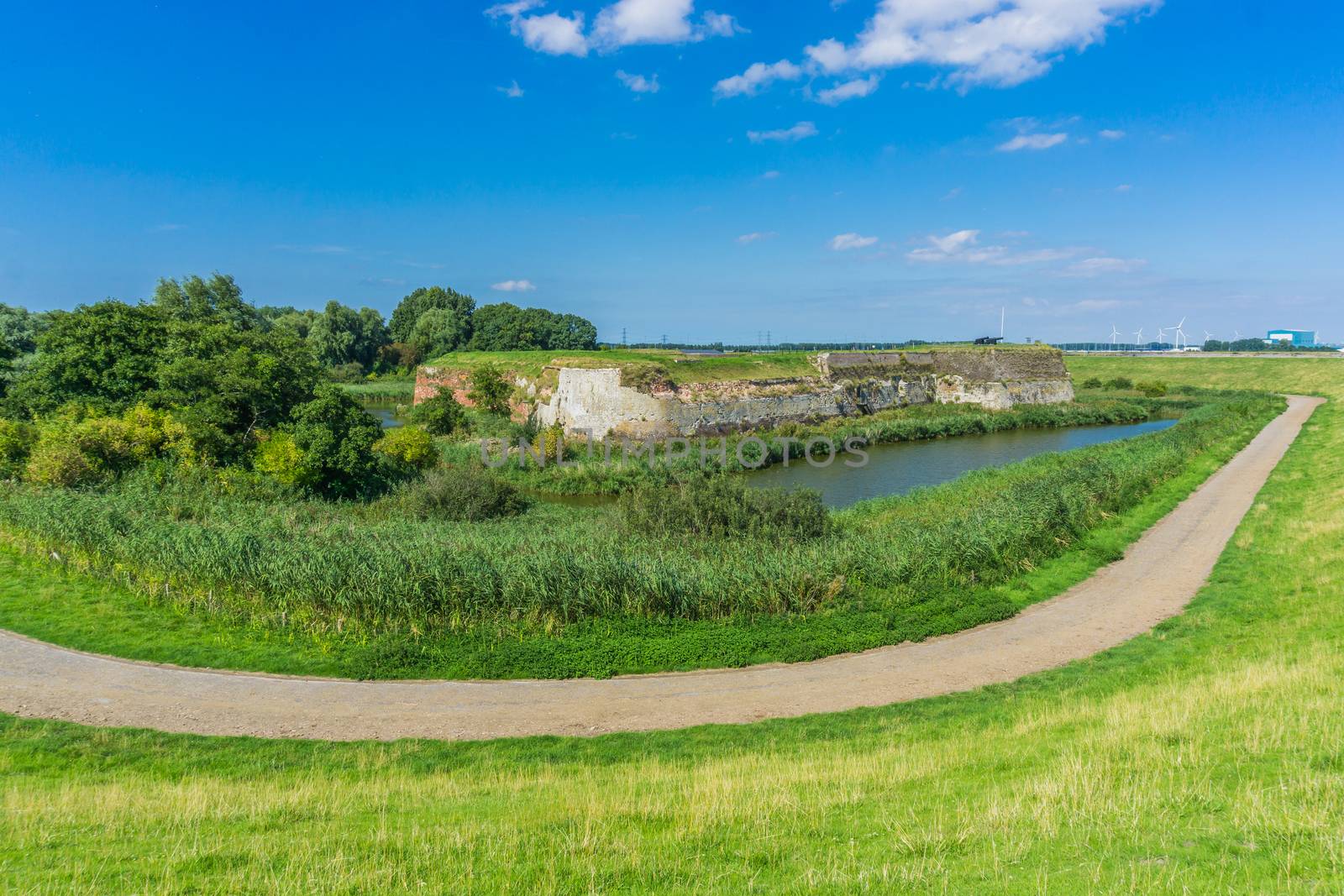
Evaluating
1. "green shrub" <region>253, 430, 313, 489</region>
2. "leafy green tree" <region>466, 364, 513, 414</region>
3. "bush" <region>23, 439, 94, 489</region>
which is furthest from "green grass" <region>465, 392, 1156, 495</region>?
"bush" <region>23, 439, 94, 489</region>

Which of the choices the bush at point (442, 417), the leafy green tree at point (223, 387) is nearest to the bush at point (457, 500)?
the leafy green tree at point (223, 387)

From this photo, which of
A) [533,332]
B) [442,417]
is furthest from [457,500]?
[533,332]

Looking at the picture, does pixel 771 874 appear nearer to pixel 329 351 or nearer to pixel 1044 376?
pixel 1044 376

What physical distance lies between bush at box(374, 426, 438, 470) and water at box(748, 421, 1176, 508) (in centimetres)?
1309

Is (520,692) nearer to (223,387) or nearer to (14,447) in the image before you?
(223,387)

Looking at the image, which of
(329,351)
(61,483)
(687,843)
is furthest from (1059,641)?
(329,351)

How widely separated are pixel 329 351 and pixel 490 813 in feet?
250

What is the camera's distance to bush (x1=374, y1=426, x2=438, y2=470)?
26.5m

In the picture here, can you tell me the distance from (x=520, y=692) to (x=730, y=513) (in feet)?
26.6

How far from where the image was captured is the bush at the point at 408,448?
2652 cm

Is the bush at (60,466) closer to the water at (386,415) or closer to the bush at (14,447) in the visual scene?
the bush at (14,447)

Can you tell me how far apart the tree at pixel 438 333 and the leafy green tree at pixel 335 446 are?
53.6 meters

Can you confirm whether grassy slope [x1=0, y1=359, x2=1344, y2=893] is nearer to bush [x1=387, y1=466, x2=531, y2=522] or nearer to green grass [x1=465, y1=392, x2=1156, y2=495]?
bush [x1=387, y1=466, x2=531, y2=522]

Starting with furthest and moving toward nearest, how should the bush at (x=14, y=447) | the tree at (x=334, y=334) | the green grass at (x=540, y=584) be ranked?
the tree at (x=334, y=334), the bush at (x=14, y=447), the green grass at (x=540, y=584)
